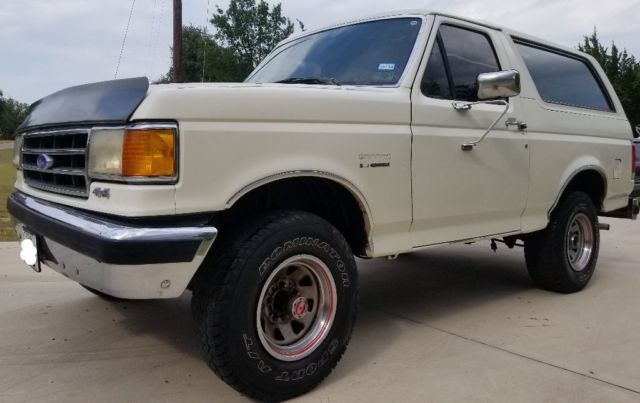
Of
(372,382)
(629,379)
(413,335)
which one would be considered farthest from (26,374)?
(629,379)

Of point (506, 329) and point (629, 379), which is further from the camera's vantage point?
point (506, 329)

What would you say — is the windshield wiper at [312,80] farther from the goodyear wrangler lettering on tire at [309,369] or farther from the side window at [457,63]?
the goodyear wrangler lettering on tire at [309,369]

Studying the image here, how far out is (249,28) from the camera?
42.8 meters

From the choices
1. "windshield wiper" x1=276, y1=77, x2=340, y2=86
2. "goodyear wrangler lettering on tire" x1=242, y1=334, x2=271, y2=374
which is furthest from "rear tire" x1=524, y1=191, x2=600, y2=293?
"goodyear wrangler lettering on tire" x1=242, y1=334, x2=271, y2=374

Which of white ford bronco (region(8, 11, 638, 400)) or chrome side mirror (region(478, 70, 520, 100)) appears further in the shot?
chrome side mirror (region(478, 70, 520, 100))

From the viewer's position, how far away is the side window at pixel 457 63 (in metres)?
3.60

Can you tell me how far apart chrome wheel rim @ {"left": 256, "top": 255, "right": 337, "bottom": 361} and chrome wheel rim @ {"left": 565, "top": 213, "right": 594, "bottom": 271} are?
9.48 feet

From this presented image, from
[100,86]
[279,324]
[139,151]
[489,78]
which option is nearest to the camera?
[139,151]

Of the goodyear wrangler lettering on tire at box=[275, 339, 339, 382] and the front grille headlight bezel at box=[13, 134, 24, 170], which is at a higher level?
the front grille headlight bezel at box=[13, 134, 24, 170]

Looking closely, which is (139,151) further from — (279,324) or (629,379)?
(629,379)

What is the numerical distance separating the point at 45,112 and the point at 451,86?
8.00ft

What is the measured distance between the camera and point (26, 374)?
3.04m

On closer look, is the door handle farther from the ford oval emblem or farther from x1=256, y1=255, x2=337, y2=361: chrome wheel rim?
the ford oval emblem

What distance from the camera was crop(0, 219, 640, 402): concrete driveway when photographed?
289cm
